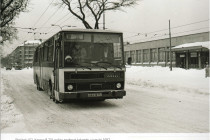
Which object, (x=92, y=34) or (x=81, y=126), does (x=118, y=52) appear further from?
(x=81, y=126)

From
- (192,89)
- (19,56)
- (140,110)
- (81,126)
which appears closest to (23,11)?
(192,89)

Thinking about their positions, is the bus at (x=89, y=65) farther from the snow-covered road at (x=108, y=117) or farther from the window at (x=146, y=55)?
the window at (x=146, y=55)

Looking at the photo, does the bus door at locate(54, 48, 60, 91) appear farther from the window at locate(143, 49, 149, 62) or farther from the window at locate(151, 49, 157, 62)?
the window at locate(143, 49, 149, 62)

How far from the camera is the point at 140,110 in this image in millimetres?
10789

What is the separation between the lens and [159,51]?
71500mm

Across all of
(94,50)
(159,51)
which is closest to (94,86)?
(94,50)

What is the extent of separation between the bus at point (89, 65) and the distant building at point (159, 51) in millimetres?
40189

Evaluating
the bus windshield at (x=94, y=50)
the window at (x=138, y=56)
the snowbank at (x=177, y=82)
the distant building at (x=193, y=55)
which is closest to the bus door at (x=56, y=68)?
the bus windshield at (x=94, y=50)

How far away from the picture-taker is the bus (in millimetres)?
10727

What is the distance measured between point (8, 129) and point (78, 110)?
3.70 metres

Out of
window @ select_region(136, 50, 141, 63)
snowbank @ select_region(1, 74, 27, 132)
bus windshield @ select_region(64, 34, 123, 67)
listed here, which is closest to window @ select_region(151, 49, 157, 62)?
window @ select_region(136, 50, 141, 63)

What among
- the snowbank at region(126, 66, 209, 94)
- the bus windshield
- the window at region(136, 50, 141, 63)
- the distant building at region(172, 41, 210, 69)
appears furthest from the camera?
the window at region(136, 50, 141, 63)

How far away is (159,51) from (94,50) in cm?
6184

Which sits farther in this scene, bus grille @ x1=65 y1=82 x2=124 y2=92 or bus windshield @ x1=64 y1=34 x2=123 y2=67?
bus windshield @ x1=64 y1=34 x2=123 y2=67
